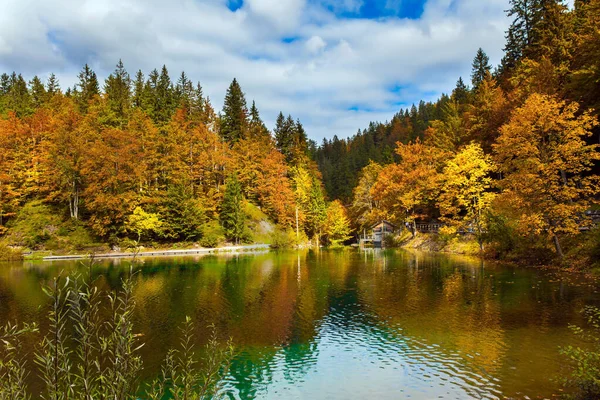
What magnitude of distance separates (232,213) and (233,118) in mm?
29737

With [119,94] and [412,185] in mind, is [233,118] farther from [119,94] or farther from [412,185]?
[412,185]

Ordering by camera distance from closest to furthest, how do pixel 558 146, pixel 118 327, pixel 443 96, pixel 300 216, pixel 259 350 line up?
pixel 118 327 → pixel 259 350 → pixel 558 146 → pixel 300 216 → pixel 443 96

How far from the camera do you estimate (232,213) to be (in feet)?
199

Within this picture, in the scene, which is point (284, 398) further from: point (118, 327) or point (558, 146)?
point (558, 146)

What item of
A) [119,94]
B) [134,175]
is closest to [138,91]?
[119,94]

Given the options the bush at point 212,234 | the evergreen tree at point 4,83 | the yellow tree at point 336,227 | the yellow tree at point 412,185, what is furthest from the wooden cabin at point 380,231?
the evergreen tree at point 4,83

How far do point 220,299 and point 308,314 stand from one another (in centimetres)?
633

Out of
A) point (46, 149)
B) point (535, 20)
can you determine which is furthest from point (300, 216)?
point (535, 20)

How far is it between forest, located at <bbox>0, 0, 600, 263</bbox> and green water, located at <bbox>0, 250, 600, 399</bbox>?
24.6 feet

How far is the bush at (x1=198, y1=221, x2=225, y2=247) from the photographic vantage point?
189 ft

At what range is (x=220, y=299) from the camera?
22.2 m

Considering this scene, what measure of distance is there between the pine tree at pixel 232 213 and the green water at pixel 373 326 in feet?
98.4

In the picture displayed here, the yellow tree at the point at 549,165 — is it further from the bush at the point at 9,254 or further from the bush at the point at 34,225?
the bush at the point at 34,225

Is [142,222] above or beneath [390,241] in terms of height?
above
